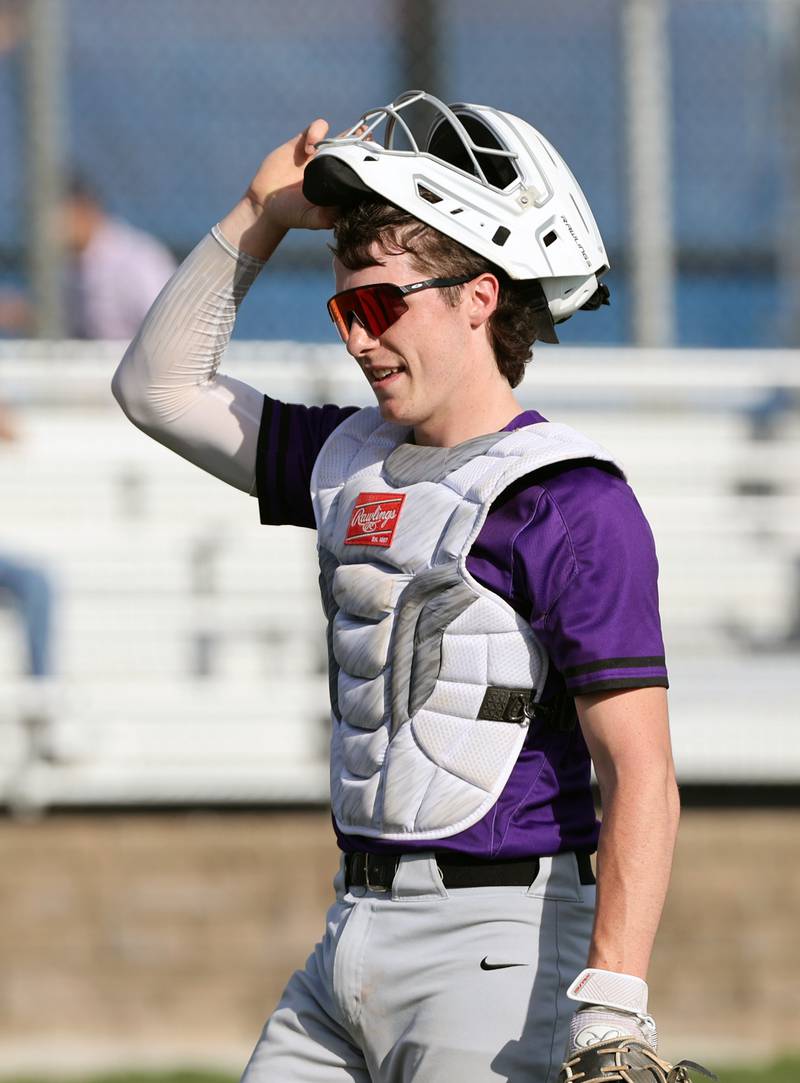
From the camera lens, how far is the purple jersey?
2.23m

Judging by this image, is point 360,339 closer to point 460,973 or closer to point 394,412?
point 394,412

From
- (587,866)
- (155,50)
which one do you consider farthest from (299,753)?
(587,866)

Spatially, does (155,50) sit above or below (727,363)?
above

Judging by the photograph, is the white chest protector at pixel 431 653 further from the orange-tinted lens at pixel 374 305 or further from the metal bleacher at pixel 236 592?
the metal bleacher at pixel 236 592

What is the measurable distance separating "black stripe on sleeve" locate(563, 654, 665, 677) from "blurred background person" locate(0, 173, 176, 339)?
4.33m

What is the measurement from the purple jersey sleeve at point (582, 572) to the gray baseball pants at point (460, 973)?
320 mm

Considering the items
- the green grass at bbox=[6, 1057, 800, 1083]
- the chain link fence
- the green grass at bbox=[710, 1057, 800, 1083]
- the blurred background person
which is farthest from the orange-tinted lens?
the blurred background person

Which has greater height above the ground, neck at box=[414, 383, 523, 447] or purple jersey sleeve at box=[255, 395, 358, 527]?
neck at box=[414, 383, 523, 447]

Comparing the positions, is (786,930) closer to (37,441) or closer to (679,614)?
(679,614)

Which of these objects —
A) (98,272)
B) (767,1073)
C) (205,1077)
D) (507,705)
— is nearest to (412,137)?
(507,705)

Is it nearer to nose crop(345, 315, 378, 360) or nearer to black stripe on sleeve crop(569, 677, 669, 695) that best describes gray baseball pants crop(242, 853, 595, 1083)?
black stripe on sleeve crop(569, 677, 669, 695)

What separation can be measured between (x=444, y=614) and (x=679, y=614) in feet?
13.6

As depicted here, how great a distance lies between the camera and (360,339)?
245cm

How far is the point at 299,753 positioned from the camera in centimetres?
585
